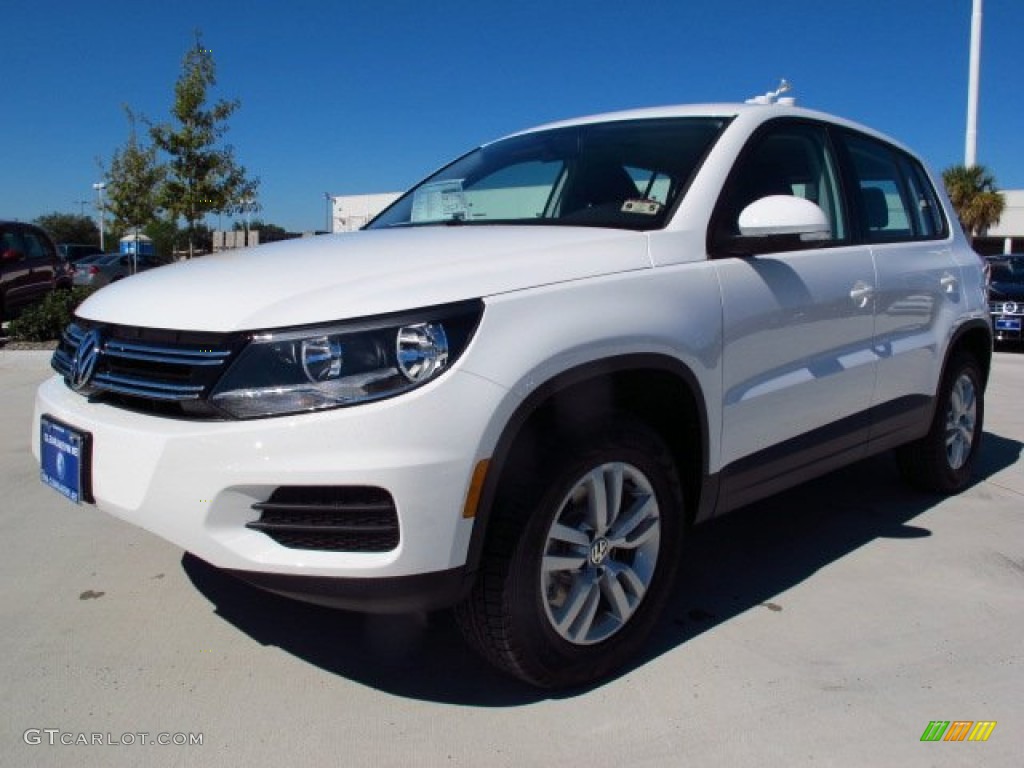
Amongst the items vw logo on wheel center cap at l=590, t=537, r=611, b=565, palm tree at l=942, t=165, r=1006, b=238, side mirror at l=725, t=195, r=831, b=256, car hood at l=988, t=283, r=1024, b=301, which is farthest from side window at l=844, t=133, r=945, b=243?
palm tree at l=942, t=165, r=1006, b=238

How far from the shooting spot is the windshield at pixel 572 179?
2.93 metres

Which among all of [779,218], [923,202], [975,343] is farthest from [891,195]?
[779,218]

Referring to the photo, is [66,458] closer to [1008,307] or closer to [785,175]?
[785,175]

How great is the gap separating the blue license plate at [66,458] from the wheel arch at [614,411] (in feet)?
3.67

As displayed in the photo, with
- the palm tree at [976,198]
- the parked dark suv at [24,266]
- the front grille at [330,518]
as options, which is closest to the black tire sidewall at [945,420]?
the front grille at [330,518]

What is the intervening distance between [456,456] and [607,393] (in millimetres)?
623

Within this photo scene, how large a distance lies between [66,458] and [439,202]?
177 cm

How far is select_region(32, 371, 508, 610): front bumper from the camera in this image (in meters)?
1.99

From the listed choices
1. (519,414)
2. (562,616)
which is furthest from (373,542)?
(562,616)

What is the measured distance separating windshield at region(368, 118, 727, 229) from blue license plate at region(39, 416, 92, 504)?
1.53 metres

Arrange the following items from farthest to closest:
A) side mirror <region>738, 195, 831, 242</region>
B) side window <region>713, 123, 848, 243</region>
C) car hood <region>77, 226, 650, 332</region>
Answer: side window <region>713, 123, 848, 243</region> → side mirror <region>738, 195, 831, 242</region> → car hood <region>77, 226, 650, 332</region>

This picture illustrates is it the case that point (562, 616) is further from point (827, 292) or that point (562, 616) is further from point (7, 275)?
point (7, 275)

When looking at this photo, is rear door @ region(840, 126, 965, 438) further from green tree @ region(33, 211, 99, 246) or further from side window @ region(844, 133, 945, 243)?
green tree @ region(33, 211, 99, 246)

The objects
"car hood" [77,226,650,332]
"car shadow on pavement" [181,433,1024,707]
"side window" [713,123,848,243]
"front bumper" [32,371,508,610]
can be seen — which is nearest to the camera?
"front bumper" [32,371,508,610]
